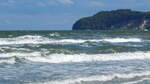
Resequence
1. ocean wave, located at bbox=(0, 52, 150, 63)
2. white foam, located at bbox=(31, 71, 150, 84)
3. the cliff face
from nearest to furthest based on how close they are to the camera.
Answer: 1. white foam, located at bbox=(31, 71, 150, 84)
2. ocean wave, located at bbox=(0, 52, 150, 63)
3. the cliff face

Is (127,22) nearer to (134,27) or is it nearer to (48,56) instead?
(134,27)

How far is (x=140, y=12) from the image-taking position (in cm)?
12200

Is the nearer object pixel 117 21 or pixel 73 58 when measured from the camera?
pixel 73 58

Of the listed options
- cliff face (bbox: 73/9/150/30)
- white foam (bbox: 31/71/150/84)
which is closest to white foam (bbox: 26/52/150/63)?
white foam (bbox: 31/71/150/84)

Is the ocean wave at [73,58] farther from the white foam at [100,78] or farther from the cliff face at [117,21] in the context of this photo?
the cliff face at [117,21]

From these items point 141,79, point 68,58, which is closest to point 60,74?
point 141,79

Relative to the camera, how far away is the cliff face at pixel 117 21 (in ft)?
389

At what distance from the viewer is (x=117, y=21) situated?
123375 mm

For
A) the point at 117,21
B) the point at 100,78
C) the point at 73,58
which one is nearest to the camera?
the point at 100,78

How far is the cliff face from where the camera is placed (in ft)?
389

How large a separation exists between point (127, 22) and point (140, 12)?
5.20 m

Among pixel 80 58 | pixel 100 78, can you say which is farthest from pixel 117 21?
pixel 100 78

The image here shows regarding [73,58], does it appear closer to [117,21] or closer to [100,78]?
[100,78]

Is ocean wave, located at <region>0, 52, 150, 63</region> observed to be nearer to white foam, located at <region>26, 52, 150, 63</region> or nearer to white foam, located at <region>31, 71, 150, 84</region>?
white foam, located at <region>26, 52, 150, 63</region>
